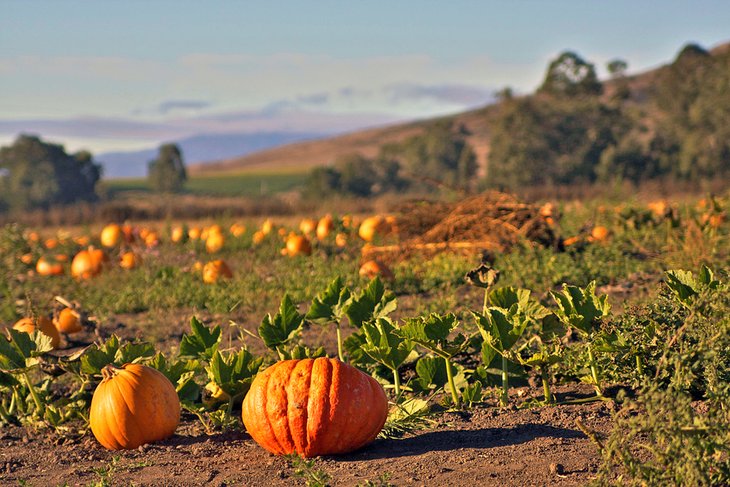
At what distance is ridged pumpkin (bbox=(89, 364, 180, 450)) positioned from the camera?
4641 millimetres

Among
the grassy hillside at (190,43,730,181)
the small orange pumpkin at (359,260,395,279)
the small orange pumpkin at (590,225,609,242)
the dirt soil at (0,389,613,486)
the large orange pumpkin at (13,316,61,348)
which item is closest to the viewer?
the dirt soil at (0,389,613,486)

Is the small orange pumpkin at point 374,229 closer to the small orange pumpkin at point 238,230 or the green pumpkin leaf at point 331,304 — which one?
the small orange pumpkin at point 238,230

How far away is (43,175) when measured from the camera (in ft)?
178

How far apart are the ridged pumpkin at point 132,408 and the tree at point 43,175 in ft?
167

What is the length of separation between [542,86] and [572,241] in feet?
127

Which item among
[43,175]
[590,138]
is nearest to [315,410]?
[590,138]

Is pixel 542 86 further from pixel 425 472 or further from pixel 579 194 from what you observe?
pixel 425 472

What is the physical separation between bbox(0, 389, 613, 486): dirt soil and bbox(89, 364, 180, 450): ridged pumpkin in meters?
0.08

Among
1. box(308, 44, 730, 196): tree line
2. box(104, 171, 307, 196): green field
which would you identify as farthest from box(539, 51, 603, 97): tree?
box(104, 171, 307, 196): green field

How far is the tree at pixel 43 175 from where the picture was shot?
177ft

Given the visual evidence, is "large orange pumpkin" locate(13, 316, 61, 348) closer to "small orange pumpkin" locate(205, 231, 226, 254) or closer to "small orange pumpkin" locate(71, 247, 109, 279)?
"small orange pumpkin" locate(71, 247, 109, 279)

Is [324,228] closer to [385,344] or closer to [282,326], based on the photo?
[282,326]

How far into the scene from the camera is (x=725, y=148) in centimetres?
3641

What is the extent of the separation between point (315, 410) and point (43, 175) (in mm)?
53769
